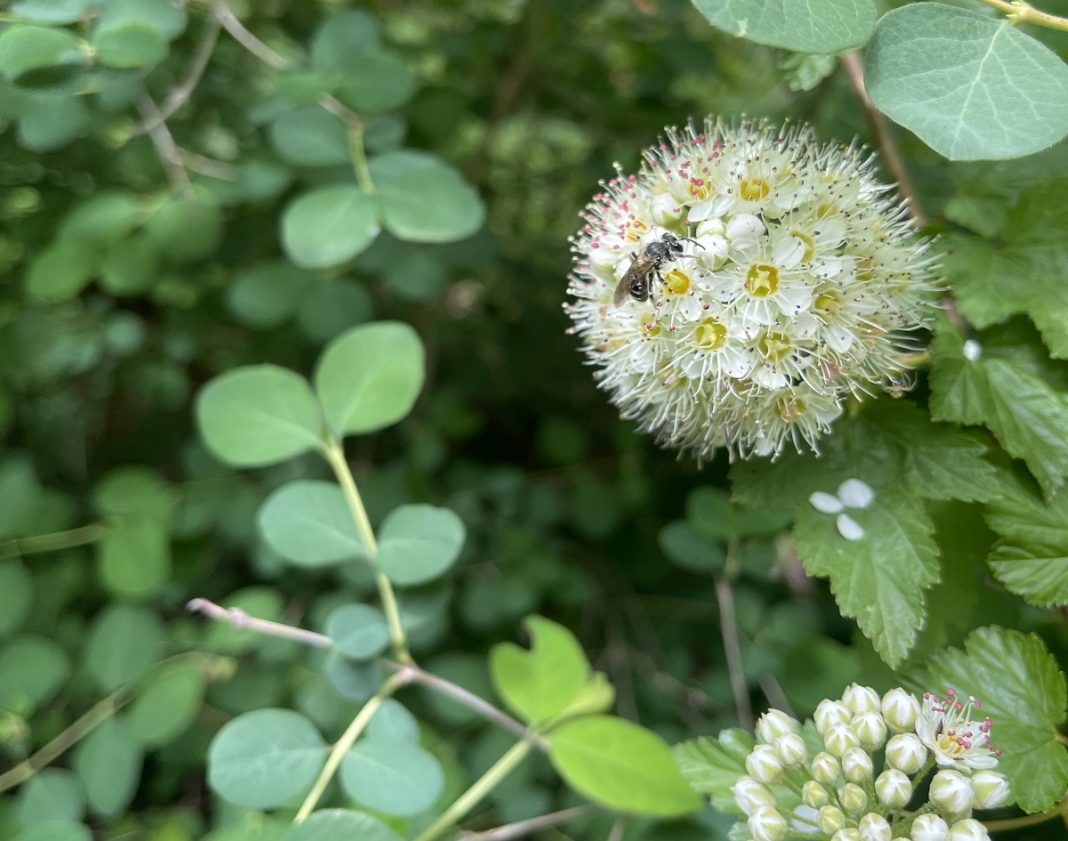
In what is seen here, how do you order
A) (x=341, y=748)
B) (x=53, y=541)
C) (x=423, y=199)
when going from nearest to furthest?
(x=341, y=748), (x=423, y=199), (x=53, y=541)

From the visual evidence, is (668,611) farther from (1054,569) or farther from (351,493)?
(1054,569)

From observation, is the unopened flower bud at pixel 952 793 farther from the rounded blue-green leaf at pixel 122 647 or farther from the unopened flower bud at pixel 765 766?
the rounded blue-green leaf at pixel 122 647

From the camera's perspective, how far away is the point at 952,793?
0.61 m

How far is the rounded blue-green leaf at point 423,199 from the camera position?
39.7 inches

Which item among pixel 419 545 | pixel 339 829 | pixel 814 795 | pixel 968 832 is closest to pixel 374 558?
pixel 419 545

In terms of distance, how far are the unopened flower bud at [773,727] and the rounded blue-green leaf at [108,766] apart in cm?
86

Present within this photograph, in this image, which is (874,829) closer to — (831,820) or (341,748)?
(831,820)

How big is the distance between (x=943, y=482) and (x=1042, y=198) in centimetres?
29

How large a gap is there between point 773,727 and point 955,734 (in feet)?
0.47

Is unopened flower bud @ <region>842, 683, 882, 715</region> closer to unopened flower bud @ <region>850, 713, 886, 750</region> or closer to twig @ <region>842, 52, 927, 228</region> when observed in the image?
unopened flower bud @ <region>850, 713, 886, 750</region>

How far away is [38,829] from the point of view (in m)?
0.86

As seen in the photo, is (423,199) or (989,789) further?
(423,199)

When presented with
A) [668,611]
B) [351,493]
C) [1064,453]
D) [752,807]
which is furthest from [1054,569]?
[668,611]

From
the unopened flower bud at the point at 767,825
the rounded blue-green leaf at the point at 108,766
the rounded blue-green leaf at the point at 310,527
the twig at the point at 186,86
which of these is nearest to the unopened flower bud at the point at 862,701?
the unopened flower bud at the point at 767,825
